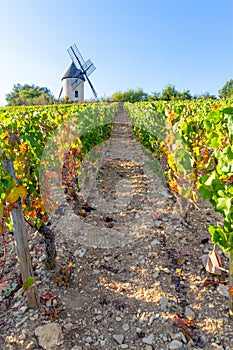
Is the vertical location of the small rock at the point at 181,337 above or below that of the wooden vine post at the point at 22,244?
below

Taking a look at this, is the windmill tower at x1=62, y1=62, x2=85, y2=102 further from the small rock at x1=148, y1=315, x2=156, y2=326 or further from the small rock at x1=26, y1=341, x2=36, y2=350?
the small rock at x1=26, y1=341, x2=36, y2=350

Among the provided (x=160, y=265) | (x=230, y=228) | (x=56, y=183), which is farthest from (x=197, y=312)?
(x=56, y=183)

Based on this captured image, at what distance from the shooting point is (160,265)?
288 centimetres

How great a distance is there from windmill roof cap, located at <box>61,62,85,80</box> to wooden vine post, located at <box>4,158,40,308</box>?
4345 centimetres

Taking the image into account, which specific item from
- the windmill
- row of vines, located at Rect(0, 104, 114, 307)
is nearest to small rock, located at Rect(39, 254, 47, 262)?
row of vines, located at Rect(0, 104, 114, 307)

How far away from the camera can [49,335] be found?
205 centimetres

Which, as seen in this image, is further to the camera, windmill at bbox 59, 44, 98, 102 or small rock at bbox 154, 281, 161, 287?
windmill at bbox 59, 44, 98, 102

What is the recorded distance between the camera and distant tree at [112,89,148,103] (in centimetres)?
5347

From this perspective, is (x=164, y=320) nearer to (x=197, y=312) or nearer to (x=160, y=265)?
(x=197, y=312)

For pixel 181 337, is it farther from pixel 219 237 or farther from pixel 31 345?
pixel 31 345

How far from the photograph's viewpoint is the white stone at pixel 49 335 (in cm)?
200

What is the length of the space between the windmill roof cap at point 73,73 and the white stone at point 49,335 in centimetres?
4387

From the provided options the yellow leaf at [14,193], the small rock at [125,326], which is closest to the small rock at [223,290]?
the small rock at [125,326]

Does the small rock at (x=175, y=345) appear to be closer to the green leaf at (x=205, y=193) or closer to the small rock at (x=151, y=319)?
the small rock at (x=151, y=319)
